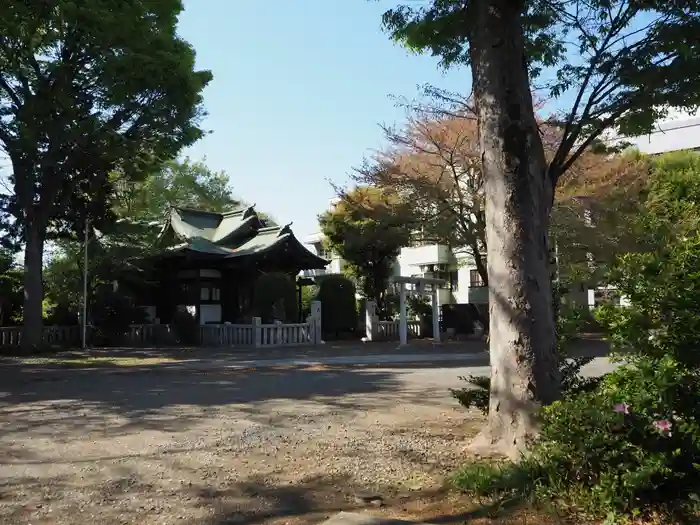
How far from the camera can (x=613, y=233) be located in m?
22.2

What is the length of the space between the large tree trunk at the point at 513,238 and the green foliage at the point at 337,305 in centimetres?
2206

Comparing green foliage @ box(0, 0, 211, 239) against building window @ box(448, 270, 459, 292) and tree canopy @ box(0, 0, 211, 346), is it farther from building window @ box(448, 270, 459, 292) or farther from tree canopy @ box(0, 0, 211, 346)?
building window @ box(448, 270, 459, 292)

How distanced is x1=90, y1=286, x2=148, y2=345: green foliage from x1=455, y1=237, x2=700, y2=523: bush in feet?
70.5

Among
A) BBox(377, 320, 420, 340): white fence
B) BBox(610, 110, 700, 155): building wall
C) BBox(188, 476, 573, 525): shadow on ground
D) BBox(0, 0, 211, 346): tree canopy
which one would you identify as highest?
BBox(610, 110, 700, 155): building wall

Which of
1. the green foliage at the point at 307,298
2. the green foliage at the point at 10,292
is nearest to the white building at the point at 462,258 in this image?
the green foliage at the point at 307,298

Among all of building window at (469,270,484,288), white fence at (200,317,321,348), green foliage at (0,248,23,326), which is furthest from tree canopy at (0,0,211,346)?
building window at (469,270,484,288)

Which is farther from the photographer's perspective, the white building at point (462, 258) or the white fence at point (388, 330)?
the white building at point (462, 258)

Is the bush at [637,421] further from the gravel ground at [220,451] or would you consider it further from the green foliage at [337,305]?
the green foliage at [337,305]

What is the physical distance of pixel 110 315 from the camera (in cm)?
2411

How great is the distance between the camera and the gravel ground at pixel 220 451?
4.70 meters

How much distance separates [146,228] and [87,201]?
2.71 metres

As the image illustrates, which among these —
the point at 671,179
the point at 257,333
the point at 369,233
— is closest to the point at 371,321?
the point at 369,233

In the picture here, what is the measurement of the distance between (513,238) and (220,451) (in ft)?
11.0

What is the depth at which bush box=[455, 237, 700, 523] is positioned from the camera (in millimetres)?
4031
